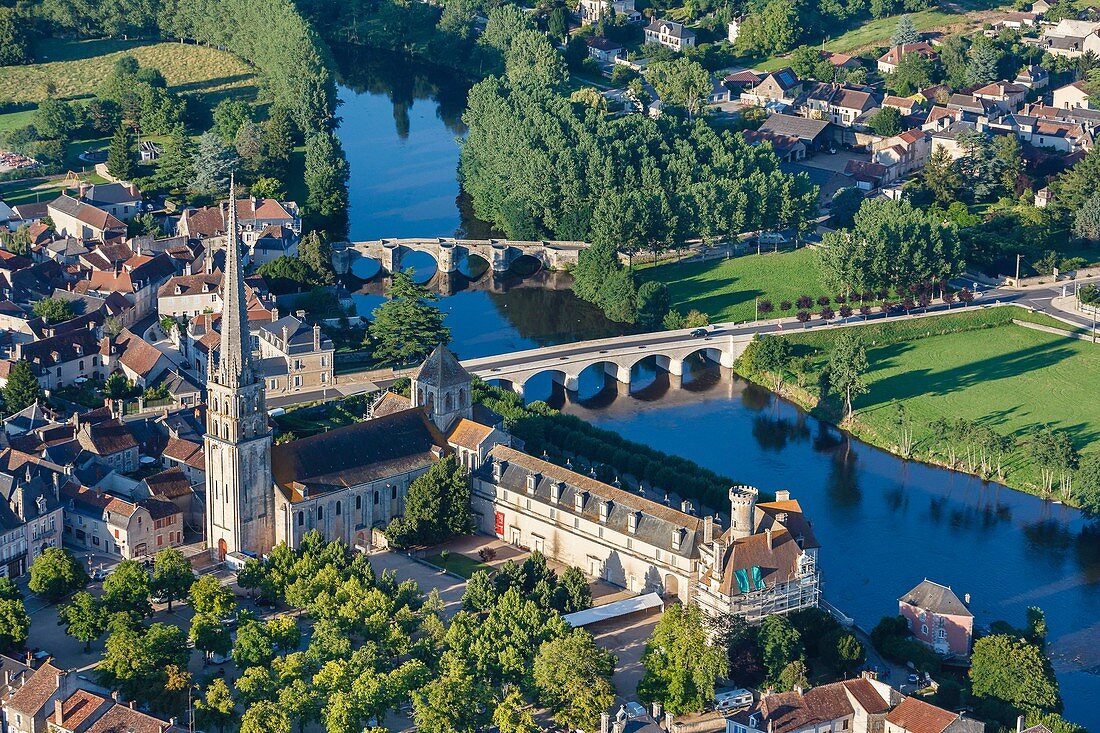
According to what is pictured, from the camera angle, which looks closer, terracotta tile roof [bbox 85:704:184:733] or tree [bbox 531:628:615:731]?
terracotta tile roof [bbox 85:704:184:733]

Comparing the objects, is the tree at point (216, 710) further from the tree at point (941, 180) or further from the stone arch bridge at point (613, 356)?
the tree at point (941, 180)

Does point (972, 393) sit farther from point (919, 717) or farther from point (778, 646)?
point (919, 717)

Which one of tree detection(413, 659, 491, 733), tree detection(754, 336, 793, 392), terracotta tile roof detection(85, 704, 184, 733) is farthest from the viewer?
tree detection(754, 336, 793, 392)

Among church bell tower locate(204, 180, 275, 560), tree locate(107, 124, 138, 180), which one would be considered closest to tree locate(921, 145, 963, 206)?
tree locate(107, 124, 138, 180)

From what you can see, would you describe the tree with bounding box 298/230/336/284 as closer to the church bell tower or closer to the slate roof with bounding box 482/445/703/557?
the slate roof with bounding box 482/445/703/557

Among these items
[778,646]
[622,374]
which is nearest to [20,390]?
[622,374]

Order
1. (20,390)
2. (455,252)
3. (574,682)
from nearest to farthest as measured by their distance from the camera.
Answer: (574,682) → (20,390) → (455,252)
